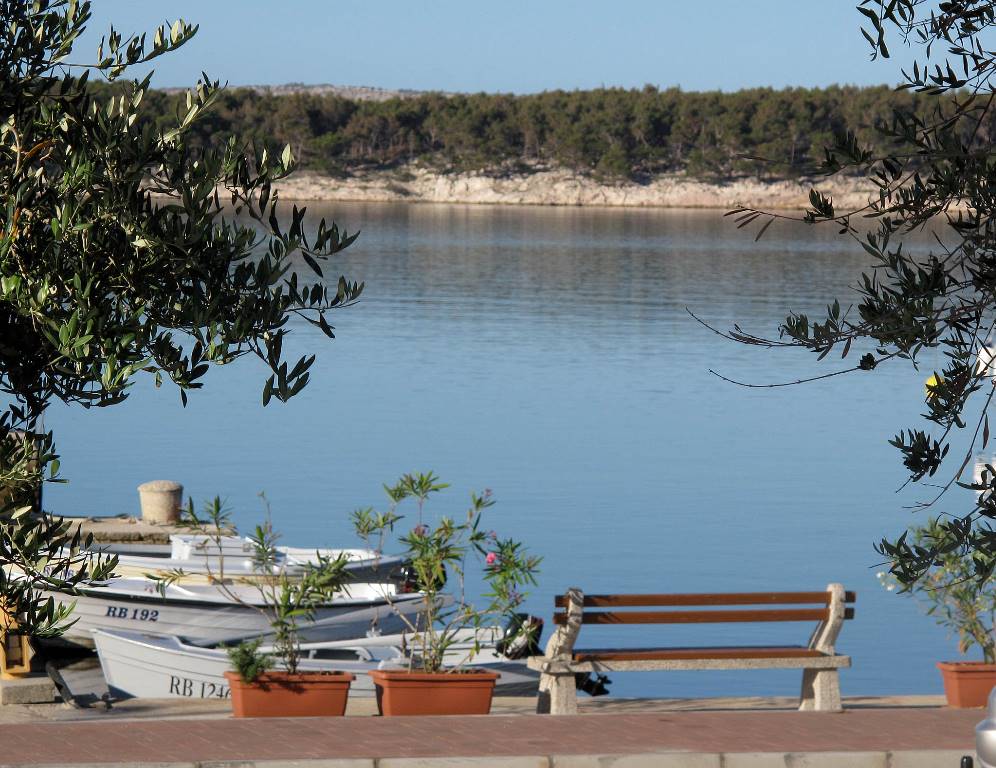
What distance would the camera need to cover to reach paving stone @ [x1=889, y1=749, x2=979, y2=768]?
25.7 ft

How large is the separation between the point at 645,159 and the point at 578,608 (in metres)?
146

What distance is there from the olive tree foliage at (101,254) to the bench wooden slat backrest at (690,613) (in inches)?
178

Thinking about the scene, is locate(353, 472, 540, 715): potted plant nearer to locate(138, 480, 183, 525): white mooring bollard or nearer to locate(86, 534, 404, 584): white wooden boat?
locate(86, 534, 404, 584): white wooden boat

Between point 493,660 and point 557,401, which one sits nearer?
point 493,660

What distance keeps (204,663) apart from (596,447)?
54.3 ft

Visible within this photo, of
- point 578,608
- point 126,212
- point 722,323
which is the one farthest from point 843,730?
point 722,323

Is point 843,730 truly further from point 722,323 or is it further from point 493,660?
point 722,323

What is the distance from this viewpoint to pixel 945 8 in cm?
547

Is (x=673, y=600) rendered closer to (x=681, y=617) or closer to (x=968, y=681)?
(x=681, y=617)

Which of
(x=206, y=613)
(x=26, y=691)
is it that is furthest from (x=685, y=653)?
(x=206, y=613)

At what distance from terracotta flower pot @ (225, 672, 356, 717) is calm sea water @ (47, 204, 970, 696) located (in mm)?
6588

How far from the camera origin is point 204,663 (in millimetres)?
13625

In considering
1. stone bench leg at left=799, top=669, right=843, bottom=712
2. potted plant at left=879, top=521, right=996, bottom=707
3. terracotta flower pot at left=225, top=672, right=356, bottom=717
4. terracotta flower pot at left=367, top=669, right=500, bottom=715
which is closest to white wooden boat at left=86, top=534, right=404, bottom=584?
potted plant at left=879, top=521, right=996, bottom=707

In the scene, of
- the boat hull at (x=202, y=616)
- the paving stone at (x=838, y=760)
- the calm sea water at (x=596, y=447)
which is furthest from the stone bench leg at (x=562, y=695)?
the calm sea water at (x=596, y=447)
